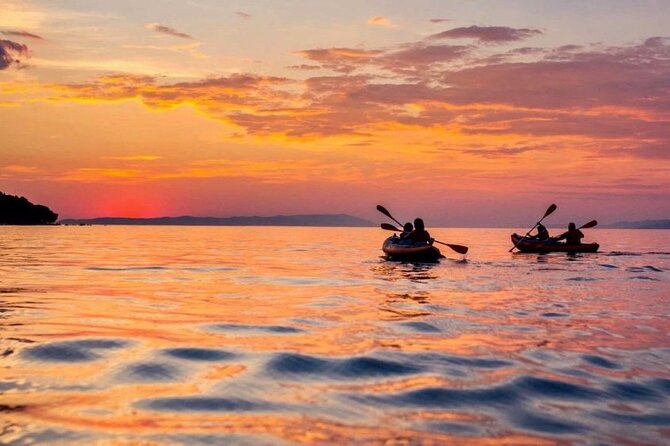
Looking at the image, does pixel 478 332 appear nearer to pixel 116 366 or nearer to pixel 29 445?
pixel 116 366

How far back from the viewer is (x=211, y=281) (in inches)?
984

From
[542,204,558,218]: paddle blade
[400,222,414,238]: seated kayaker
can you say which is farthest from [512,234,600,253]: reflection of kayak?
[400,222,414,238]: seated kayaker

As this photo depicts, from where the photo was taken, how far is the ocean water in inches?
267

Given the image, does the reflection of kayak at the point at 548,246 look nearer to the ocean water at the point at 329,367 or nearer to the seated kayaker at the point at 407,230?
the seated kayaker at the point at 407,230

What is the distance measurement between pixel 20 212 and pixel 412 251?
170 meters

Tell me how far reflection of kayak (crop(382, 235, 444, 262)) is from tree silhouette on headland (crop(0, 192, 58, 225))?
541 feet

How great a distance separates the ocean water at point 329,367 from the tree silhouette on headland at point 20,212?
173145 mm

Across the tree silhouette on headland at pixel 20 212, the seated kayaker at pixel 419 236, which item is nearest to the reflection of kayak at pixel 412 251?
the seated kayaker at pixel 419 236

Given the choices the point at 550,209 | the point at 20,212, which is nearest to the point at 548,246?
the point at 550,209

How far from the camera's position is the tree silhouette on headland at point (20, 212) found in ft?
577

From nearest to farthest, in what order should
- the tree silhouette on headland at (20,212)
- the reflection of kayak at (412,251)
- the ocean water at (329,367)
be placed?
the ocean water at (329,367) → the reflection of kayak at (412,251) → the tree silhouette on headland at (20,212)

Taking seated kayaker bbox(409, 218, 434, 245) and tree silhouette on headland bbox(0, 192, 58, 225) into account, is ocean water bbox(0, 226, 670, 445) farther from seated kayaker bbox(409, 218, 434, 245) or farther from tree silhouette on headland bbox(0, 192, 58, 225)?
tree silhouette on headland bbox(0, 192, 58, 225)

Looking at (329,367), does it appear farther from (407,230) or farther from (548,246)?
(548,246)

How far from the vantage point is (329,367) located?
32.1ft
